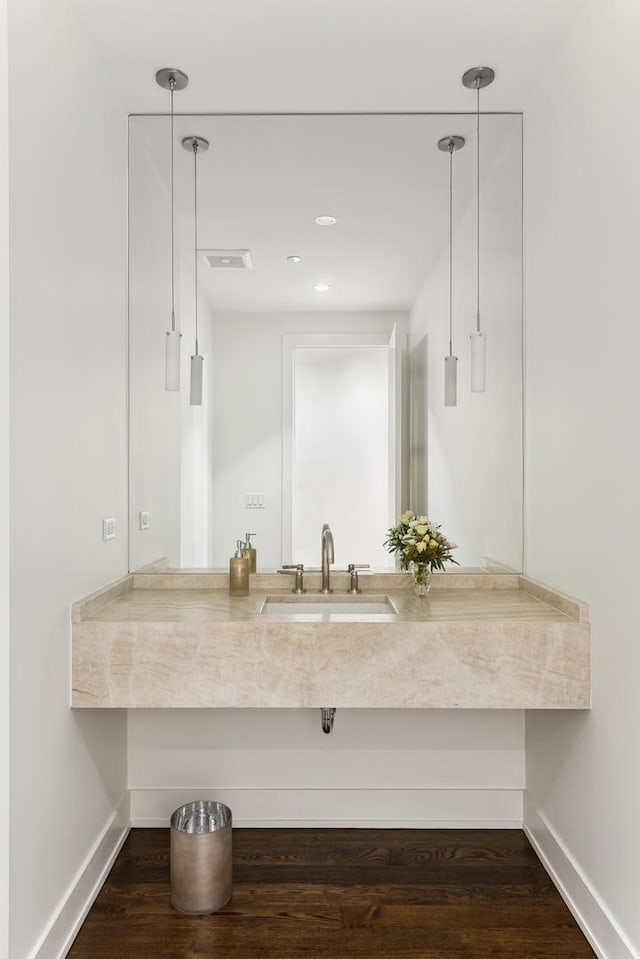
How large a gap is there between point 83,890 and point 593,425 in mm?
1952

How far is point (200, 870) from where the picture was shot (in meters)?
1.92

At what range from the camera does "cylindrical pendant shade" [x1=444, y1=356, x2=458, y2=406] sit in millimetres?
2459

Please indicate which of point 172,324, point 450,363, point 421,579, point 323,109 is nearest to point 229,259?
point 172,324

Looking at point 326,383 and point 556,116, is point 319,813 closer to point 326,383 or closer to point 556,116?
point 326,383

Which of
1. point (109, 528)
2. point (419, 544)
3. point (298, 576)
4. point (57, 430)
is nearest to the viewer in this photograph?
point (57, 430)

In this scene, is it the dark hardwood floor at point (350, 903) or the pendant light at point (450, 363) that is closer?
the dark hardwood floor at point (350, 903)

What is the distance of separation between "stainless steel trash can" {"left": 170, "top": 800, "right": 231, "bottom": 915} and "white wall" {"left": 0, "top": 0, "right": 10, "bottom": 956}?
1.91 ft

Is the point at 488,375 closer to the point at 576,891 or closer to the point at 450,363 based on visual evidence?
the point at 450,363

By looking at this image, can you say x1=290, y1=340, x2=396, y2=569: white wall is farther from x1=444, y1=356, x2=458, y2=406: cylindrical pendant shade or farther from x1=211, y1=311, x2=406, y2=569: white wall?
x1=444, y1=356, x2=458, y2=406: cylindrical pendant shade

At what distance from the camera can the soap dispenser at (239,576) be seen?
2299 mm

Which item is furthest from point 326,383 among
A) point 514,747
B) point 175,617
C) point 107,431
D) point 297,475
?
point 514,747

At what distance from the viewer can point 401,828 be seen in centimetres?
241

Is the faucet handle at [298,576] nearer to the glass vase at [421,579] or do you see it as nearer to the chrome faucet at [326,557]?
the chrome faucet at [326,557]

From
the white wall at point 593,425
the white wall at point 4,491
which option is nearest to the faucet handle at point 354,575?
the white wall at point 593,425
